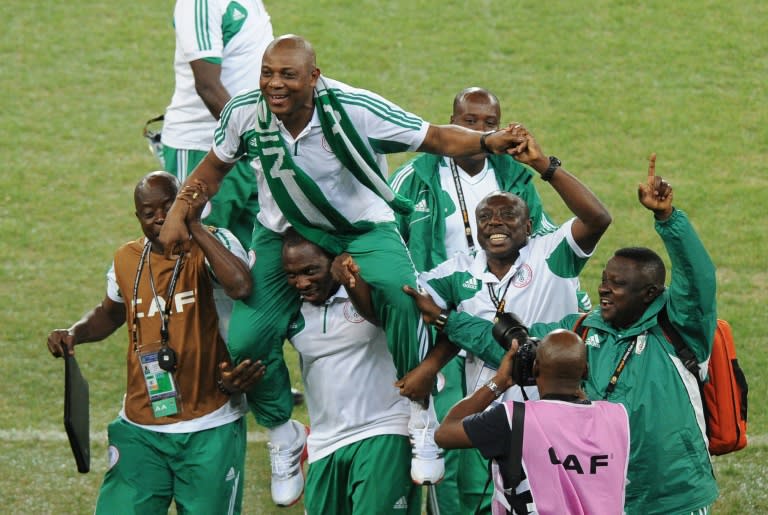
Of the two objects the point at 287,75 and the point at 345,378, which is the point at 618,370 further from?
the point at 287,75

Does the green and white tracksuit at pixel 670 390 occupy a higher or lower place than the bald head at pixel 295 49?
lower

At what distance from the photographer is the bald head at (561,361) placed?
6.16 m

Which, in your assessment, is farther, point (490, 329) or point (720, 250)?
point (720, 250)

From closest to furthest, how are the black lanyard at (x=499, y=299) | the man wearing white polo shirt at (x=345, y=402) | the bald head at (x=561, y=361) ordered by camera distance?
the bald head at (x=561, y=361) → the man wearing white polo shirt at (x=345, y=402) → the black lanyard at (x=499, y=299)

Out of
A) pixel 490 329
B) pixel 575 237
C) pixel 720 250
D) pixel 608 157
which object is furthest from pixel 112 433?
pixel 608 157

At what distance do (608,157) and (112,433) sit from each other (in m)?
7.87

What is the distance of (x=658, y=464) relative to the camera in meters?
6.91

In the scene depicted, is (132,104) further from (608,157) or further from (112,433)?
(112,433)

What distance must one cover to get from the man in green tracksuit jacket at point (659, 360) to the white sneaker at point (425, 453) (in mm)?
788

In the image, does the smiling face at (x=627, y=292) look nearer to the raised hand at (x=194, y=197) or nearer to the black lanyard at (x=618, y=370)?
the black lanyard at (x=618, y=370)

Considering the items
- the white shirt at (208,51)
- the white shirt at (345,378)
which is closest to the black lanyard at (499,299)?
the white shirt at (345,378)

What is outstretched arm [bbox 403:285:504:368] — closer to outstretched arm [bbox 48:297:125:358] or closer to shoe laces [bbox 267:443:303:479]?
shoe laces [bbox 267:443:303:479]

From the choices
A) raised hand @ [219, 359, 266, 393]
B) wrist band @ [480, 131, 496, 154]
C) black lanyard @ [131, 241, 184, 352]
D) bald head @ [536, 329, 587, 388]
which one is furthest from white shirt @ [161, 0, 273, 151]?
bald head @ [536, 329, 587, 388]

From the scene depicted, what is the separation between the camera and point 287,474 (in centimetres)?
785
